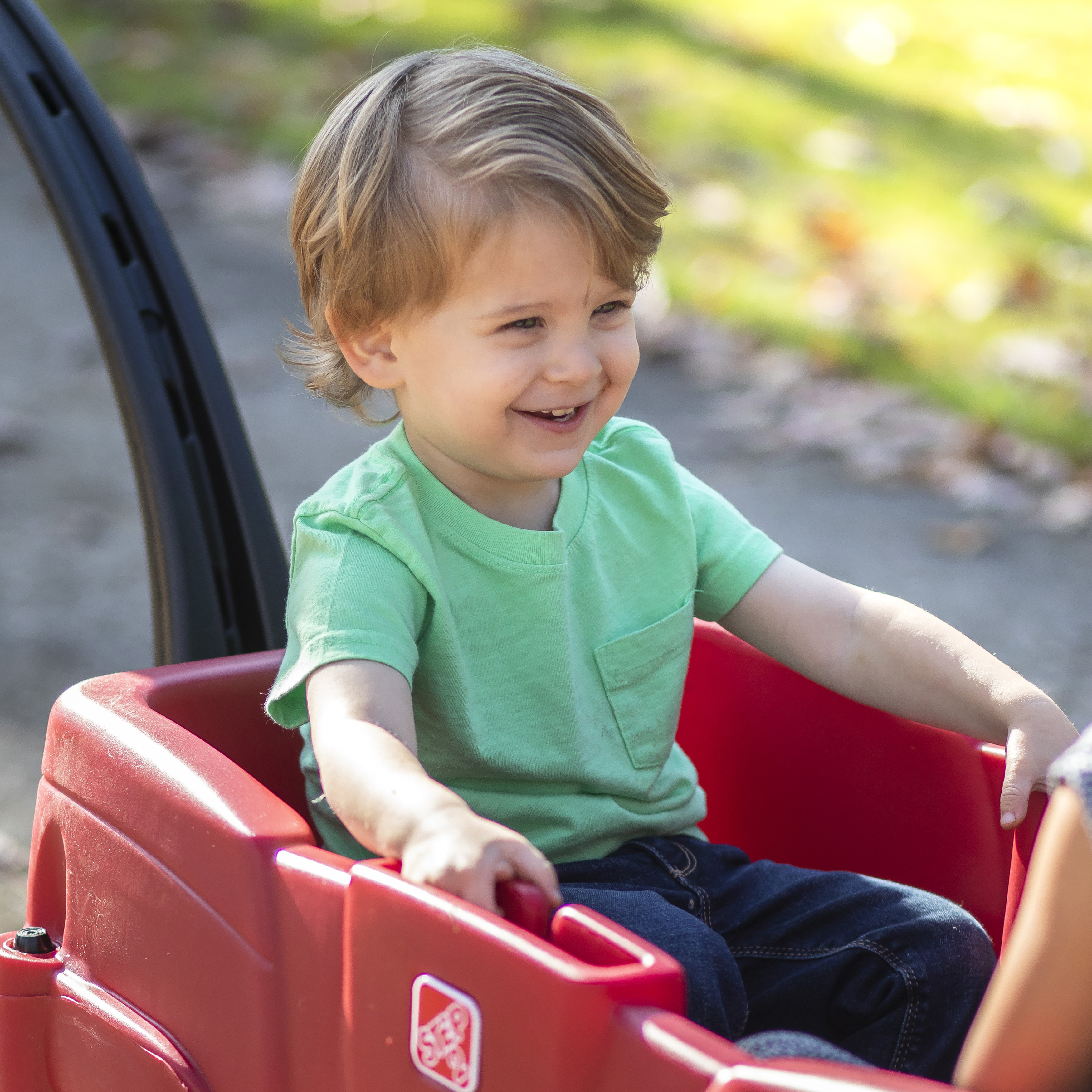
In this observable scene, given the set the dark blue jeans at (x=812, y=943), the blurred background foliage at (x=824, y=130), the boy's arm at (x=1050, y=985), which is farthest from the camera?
the blurred background foliage at (x=824, y=130)

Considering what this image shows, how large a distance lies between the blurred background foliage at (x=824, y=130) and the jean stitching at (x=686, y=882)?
6.33 ft

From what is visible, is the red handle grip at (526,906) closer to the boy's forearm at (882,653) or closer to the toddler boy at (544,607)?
the toddler boy at (544,607)

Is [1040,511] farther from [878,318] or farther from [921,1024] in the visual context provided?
[921,1024]

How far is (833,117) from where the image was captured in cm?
416

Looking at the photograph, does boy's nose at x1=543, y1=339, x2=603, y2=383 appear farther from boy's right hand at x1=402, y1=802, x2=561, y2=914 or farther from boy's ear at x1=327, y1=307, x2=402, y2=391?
boy's right hand at x1=402, y1=802, x2=561, y2=914

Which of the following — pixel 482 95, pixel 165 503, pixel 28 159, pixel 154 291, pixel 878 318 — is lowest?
pixel 878 318

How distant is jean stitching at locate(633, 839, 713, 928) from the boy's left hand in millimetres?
230

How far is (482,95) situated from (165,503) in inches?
19.0

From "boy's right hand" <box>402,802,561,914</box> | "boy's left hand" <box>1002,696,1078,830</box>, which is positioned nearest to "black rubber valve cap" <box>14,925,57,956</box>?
"boy's right hand" <box>402,802,561,914</box>

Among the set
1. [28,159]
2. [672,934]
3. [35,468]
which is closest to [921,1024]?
[672,934]

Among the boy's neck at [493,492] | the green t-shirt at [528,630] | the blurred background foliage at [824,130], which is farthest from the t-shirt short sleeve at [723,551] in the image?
the blurred background foliage at [824,130]

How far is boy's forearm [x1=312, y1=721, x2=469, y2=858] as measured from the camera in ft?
2.82

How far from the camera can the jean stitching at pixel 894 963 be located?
1.05 m

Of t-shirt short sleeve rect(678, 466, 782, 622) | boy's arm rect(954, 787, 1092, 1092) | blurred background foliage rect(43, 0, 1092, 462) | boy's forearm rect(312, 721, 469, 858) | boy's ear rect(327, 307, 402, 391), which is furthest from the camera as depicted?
blurred background foliage rect(43, 0, 1092, 462)
